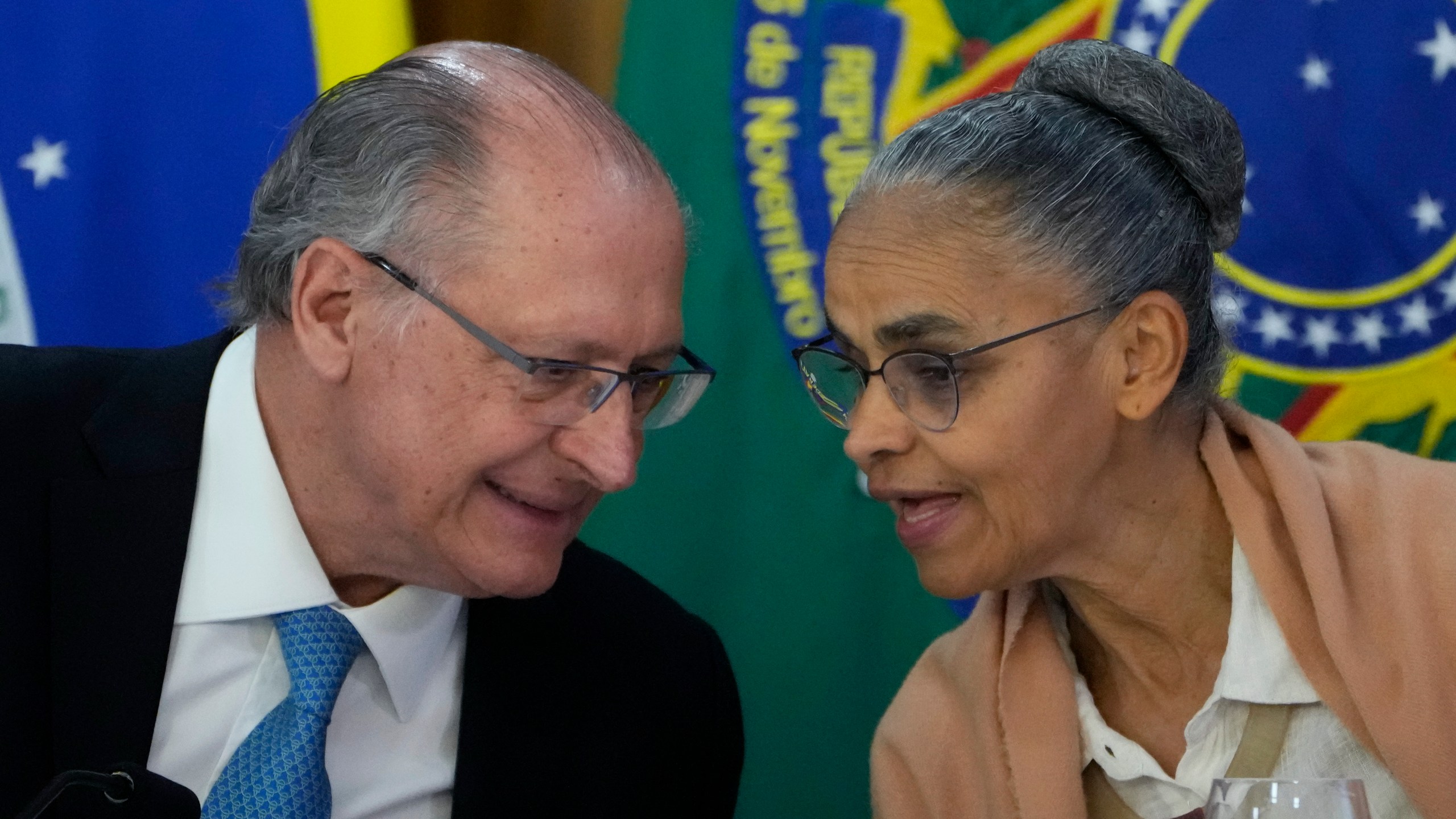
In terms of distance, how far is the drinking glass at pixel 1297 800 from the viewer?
0.97 meters

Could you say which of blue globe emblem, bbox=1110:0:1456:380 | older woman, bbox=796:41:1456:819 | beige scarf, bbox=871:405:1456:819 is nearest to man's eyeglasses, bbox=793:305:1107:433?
older woman, bbox=796:41:1456:819

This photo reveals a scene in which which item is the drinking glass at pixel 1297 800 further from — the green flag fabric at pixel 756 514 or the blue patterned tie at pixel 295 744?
the green flag fabric at pixel 756 514

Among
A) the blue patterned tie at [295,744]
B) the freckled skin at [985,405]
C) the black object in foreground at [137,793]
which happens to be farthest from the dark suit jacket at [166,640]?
the freckled skin at [985,405]

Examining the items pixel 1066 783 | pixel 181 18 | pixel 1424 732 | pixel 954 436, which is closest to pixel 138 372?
pixel 181 18

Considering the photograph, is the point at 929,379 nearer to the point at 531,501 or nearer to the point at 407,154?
the point at 531,501

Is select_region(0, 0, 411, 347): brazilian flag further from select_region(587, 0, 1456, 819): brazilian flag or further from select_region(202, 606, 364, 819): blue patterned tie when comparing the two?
select_region(202, 606, 364, 819): blue patterned tie

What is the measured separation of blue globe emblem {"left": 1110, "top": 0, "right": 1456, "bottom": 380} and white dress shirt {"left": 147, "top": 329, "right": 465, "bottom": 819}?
4.81 ft

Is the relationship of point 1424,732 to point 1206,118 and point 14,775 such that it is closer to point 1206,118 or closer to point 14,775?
point 1206,118

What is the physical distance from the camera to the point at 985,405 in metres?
1.69

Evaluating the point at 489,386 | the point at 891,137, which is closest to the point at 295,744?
the point at 489,386

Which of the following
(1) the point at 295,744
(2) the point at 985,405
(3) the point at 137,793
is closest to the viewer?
(3) the point at 137,793

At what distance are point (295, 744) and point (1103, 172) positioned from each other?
3.73ft

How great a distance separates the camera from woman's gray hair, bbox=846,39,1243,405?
1703 millimetres

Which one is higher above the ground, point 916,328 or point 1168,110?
point 1168,110
